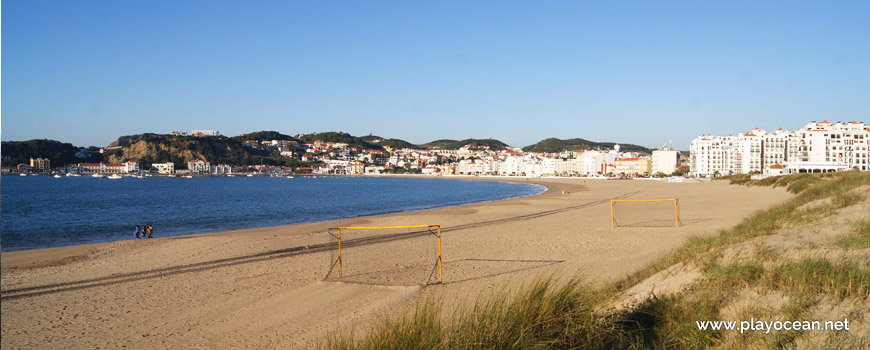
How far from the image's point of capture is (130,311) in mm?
7270

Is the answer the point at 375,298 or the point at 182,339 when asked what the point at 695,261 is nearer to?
the point at 375,298

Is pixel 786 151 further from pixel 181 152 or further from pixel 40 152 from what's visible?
pixel 40 152

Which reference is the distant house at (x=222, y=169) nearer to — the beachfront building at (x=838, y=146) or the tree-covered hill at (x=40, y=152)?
the tree-covered hill at (x=40, y=152)

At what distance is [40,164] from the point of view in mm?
119375

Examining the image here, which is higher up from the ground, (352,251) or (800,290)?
(800,290)

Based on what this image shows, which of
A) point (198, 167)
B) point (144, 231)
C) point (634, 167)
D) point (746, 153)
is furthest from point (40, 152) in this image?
point (746, 153)

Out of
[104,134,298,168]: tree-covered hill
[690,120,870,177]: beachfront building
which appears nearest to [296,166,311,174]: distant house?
[104,134,298,168]: tree-covered hill

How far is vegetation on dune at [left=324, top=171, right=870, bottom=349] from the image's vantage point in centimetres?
343

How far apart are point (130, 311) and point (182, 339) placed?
6.11ft

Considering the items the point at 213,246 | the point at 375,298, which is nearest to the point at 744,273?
the point at 375,298

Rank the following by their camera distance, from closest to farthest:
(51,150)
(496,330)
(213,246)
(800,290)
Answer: (496,330), (800,290), (213,246), (51,150)

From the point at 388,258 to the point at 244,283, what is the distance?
10.9 feet

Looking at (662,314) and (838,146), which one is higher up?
(838,146)

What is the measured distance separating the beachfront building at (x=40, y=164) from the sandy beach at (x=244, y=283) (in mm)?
133283
